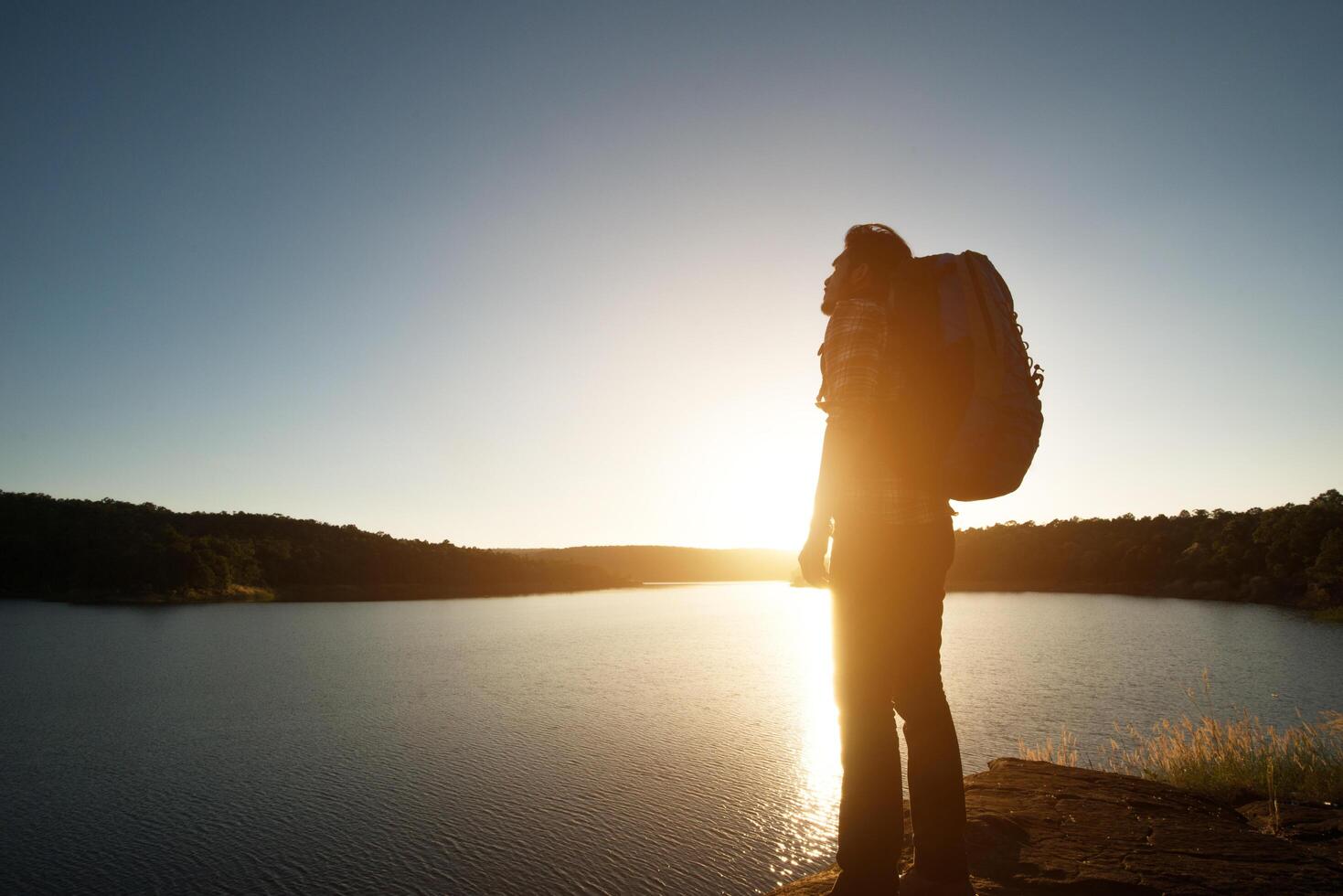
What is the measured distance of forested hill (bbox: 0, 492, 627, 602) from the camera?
71625 millimetres

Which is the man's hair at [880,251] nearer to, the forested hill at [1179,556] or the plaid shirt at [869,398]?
the plaid shirt at [869,398]

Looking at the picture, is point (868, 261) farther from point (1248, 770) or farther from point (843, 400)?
point (1248, 770)

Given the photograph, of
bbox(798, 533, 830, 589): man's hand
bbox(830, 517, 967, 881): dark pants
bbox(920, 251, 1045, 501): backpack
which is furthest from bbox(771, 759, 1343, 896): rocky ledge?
bbox(920, 251, 1045, 501): backpack

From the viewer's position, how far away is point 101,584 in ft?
235

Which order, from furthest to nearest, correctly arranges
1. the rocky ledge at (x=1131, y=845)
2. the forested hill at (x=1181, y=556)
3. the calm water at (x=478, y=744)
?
the forested hill at (x=1181, y=556), the calm water at (x=478, y=744), the rocky ledge at (x=1131, y=845)

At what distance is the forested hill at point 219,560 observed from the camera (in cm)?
7162

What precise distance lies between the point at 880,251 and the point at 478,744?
16762 mm

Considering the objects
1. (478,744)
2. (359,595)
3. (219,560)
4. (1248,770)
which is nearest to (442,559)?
(359,595)

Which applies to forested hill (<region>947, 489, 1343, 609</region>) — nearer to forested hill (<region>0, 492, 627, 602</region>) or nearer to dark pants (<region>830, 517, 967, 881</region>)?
dark pants (<region>830, 517, 967, 881</region>)

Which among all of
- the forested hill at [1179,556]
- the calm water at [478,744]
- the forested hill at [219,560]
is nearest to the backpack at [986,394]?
the calm water at [478,744]

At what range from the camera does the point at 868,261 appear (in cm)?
268

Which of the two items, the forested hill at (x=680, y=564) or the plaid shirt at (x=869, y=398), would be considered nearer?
the plaid shirt at (x=869, y=398)

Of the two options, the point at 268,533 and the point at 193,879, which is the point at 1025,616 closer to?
the point at 193,879

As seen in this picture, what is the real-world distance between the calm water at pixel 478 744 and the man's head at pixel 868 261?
8.36m
